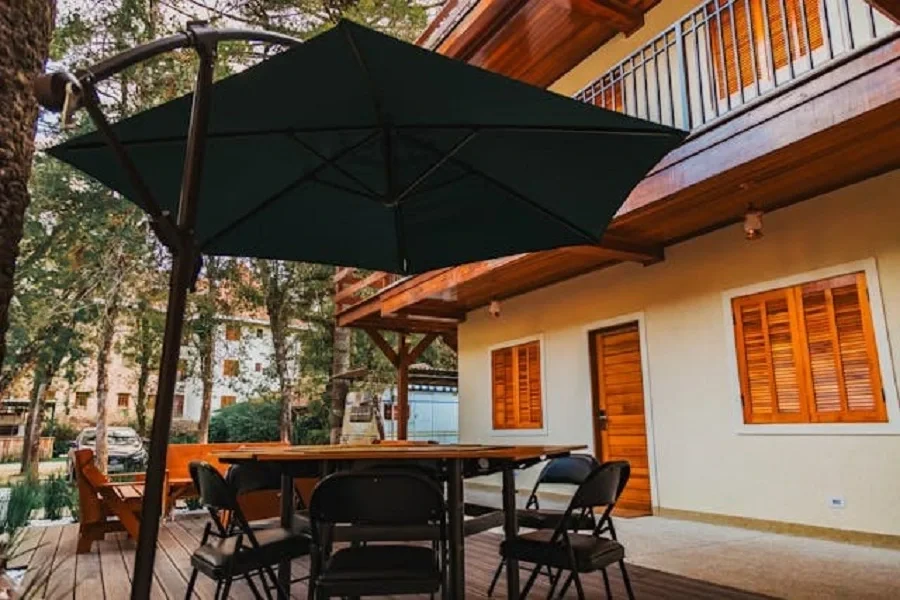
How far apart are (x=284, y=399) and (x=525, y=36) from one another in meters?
8.06

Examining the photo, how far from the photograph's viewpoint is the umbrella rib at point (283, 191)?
2631mm

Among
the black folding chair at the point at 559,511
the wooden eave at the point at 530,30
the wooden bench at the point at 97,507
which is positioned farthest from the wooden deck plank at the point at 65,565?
the wooden eave at the point at 530,30

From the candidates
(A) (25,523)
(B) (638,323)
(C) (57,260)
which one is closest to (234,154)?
(A) (25,523)

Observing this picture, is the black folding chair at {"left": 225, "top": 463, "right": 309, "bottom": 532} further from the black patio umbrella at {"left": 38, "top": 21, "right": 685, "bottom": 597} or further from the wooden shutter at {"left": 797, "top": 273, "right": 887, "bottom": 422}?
the wooden shutter at {"left": 797, "top": 273, "right": 887, "bottom": 422}

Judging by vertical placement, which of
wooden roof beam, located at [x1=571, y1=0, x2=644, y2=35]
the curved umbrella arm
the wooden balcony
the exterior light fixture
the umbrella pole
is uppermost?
wooden roof beam, located at [x1=571, y1=0, x2=644, y2=35]

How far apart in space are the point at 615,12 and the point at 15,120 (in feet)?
20.9

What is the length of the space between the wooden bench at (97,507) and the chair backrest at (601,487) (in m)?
3.87

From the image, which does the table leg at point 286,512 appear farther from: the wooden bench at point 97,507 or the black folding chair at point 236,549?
the wooden bench at point 97,507

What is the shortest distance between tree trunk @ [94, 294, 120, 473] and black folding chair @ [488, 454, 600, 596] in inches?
302

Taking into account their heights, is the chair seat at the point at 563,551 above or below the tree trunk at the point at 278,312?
below

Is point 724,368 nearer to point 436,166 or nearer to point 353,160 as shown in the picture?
point 436,166

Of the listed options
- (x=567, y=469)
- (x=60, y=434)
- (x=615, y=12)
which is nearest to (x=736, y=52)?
(x=615, y=12)

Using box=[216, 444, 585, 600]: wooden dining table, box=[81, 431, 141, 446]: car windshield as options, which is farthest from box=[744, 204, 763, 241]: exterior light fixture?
box=[81, 431, 141, 446]: car windshield

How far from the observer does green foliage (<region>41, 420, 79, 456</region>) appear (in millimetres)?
16906
